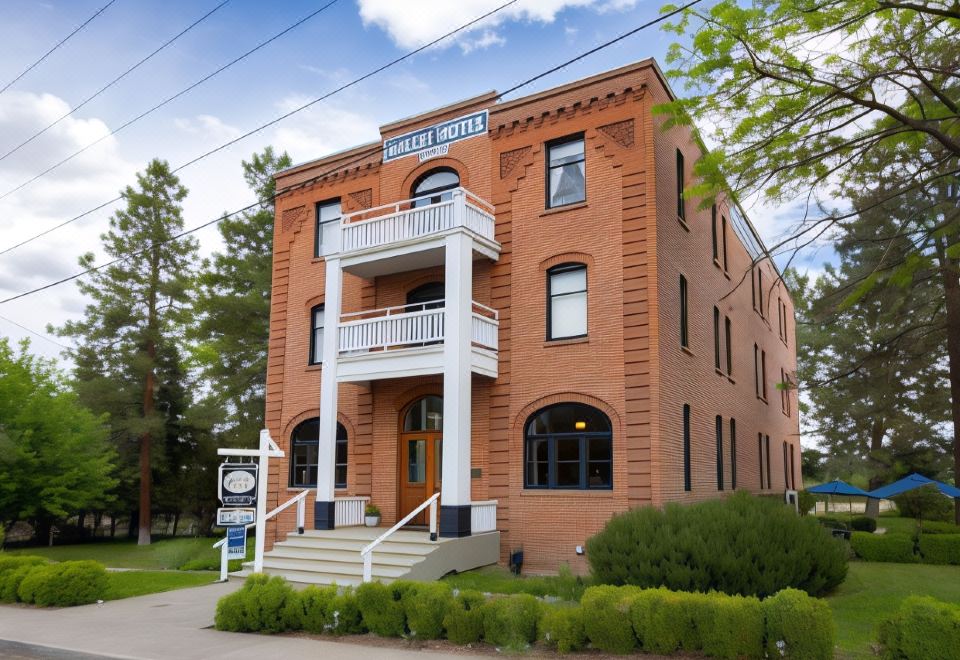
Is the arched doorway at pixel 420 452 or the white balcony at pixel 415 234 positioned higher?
the white balcony at pixel 415 234

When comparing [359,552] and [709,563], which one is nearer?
[709,563]

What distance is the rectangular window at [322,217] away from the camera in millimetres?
22000

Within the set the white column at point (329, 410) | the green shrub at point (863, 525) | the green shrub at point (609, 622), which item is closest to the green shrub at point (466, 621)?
the green shrub at point (609, 622)

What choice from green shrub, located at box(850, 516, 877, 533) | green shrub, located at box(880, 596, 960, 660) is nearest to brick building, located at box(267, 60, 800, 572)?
green shrub, located at box(880, 596, 960, 660)

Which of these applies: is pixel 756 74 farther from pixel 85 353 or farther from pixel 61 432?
pixel 85 353

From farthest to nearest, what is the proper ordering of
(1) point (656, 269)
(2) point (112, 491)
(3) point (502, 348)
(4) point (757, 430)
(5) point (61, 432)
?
1. (2) point (112, 491)
2. (5) point (61, 432)
3. (4) point (757, 430)
4. (3) point (502, 348)
5. (1) point (656, 269)

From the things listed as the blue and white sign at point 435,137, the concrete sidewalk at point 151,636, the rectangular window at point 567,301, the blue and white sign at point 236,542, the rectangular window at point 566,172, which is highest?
the blue and white sign at point 435,137

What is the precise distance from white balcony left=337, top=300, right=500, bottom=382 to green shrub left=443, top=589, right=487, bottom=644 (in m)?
7.30

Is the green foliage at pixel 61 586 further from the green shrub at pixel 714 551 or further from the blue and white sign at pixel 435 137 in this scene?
the blue and white sign at pixel 435 137

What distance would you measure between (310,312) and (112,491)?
23466mm

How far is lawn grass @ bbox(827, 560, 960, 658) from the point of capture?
1009 centimetres

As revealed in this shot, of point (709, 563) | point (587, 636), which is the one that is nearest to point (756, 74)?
point (709, 563)

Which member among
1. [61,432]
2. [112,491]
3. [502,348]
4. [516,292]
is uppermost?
[516,292]

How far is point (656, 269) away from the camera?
54.5 feet
